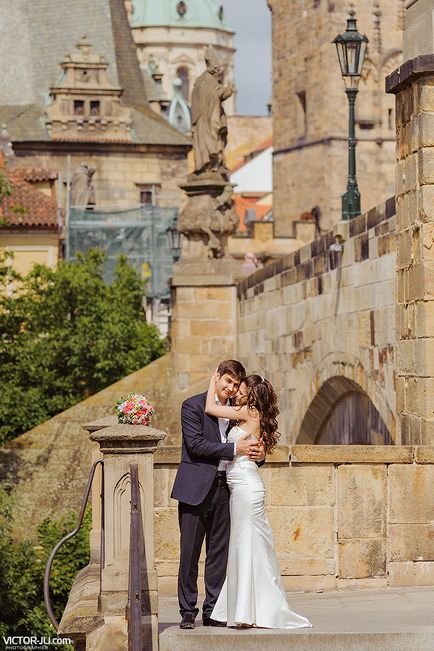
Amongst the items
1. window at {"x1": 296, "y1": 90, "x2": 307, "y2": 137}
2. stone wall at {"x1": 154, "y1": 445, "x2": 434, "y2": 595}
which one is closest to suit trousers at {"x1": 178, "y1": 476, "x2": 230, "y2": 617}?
stone wall at {"x1": 154, "y1": 445, "x2": 434, "y2": 595}

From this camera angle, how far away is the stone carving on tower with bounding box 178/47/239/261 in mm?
31016

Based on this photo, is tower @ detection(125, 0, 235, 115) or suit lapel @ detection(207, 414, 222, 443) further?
tower @ detection(125, 0, 235, 115)

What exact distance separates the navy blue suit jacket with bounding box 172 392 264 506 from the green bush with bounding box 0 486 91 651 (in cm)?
1784

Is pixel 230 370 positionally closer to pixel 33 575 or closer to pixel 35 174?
pixel 33 575

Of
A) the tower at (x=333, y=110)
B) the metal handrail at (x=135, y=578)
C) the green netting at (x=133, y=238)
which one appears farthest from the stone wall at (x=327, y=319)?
the tower at (x=333, y=110)

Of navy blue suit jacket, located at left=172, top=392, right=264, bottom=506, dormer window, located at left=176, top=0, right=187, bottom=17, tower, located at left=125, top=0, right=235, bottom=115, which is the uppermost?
dormer window, located at left=176, top=0, right=187, bottom=17

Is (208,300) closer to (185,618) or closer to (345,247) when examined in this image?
(345,247)

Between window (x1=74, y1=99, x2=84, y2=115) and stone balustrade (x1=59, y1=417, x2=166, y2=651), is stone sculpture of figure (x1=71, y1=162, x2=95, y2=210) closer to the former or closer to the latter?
window (x1=74, y1=99, x2=84, y2=115)

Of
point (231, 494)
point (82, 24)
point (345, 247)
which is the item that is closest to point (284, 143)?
point (82, 24)

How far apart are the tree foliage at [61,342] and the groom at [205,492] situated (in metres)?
24.0

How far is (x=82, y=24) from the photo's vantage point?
73.4 m

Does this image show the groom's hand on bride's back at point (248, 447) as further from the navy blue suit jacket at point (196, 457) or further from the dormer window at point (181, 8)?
the dormer window at point (181, 8)

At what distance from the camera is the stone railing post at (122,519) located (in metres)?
11.8

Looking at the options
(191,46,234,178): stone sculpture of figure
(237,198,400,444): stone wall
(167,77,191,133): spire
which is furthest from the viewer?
(167,77,191,133): spire
